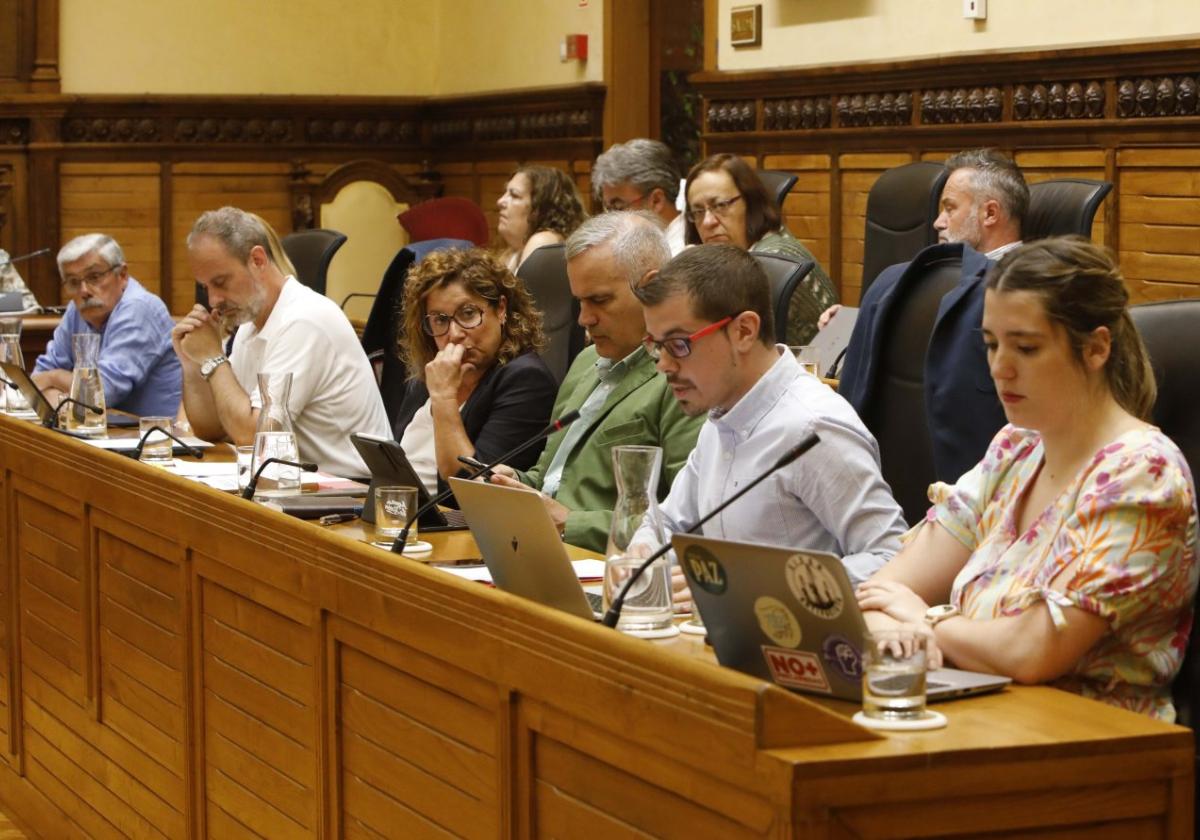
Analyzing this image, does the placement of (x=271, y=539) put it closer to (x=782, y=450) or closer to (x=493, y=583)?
(x=493, y=583)

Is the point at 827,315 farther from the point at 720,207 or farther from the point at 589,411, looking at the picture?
the point at 589,411

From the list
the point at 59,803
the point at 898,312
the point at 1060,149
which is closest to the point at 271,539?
the point at 59,803

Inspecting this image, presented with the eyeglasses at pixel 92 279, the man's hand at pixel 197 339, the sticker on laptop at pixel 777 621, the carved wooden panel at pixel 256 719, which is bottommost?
the carved wooden panel at pixel 256 719

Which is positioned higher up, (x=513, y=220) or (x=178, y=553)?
(x=513, y=220)

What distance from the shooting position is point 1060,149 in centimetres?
656

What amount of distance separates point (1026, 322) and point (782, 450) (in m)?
0.64

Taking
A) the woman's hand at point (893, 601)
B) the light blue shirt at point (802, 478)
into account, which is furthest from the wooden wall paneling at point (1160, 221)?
the woman's hand at point (893, 601)

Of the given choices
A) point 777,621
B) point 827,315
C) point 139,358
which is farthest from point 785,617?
point 139,358

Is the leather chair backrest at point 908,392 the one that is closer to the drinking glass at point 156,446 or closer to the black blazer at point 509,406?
the black blazer at point 509,406

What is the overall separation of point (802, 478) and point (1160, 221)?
384cm

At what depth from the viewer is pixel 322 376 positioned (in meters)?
4.41

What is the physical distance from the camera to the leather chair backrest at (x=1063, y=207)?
202 inches

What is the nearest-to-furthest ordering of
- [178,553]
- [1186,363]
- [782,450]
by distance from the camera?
[1186,363] < [782,450] < [178,553]

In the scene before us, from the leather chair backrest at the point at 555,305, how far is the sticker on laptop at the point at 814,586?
307cm
